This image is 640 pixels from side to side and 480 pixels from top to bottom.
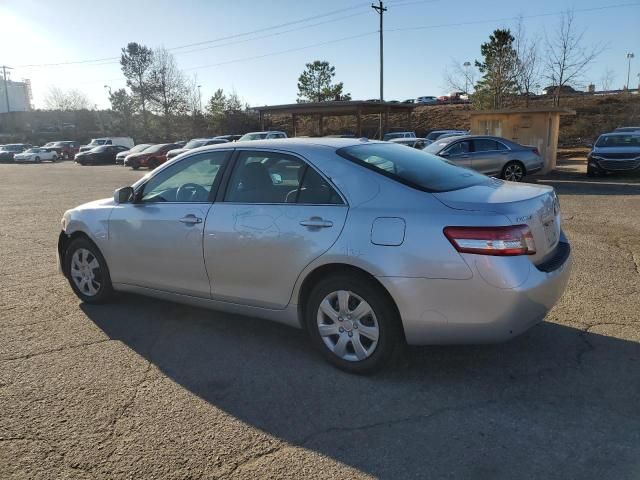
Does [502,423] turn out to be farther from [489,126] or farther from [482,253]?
[489,126]

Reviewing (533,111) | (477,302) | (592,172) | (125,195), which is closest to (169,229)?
(125,195)

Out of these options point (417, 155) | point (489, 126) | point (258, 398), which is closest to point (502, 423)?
point (258, 398)

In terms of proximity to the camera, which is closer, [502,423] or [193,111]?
[502,423]

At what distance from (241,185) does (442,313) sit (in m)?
1.87

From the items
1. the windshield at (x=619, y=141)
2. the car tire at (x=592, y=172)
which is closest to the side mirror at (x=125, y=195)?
the car tire at (x=592, y=172)

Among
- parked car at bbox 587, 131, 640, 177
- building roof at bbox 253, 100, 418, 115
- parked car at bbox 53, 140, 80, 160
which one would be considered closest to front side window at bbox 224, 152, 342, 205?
parked car at bbox 587, 131, 640, 177

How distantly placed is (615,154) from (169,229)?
16.0 metres

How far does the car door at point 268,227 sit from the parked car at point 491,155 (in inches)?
465

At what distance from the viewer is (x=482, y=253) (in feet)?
10.5

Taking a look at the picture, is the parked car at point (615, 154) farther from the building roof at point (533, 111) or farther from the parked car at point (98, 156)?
the parked car at point (98, 156)

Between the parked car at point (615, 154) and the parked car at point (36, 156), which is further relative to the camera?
the parked car at point (36, 156)

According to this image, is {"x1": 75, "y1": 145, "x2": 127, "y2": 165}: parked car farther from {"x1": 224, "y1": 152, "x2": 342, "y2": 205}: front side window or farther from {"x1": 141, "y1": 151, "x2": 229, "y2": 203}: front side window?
{"x1": 224, "y1": 152, "x2": 342, "y2": 205}: front side window

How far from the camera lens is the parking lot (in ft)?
9.09

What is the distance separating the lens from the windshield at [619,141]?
55.7ft
